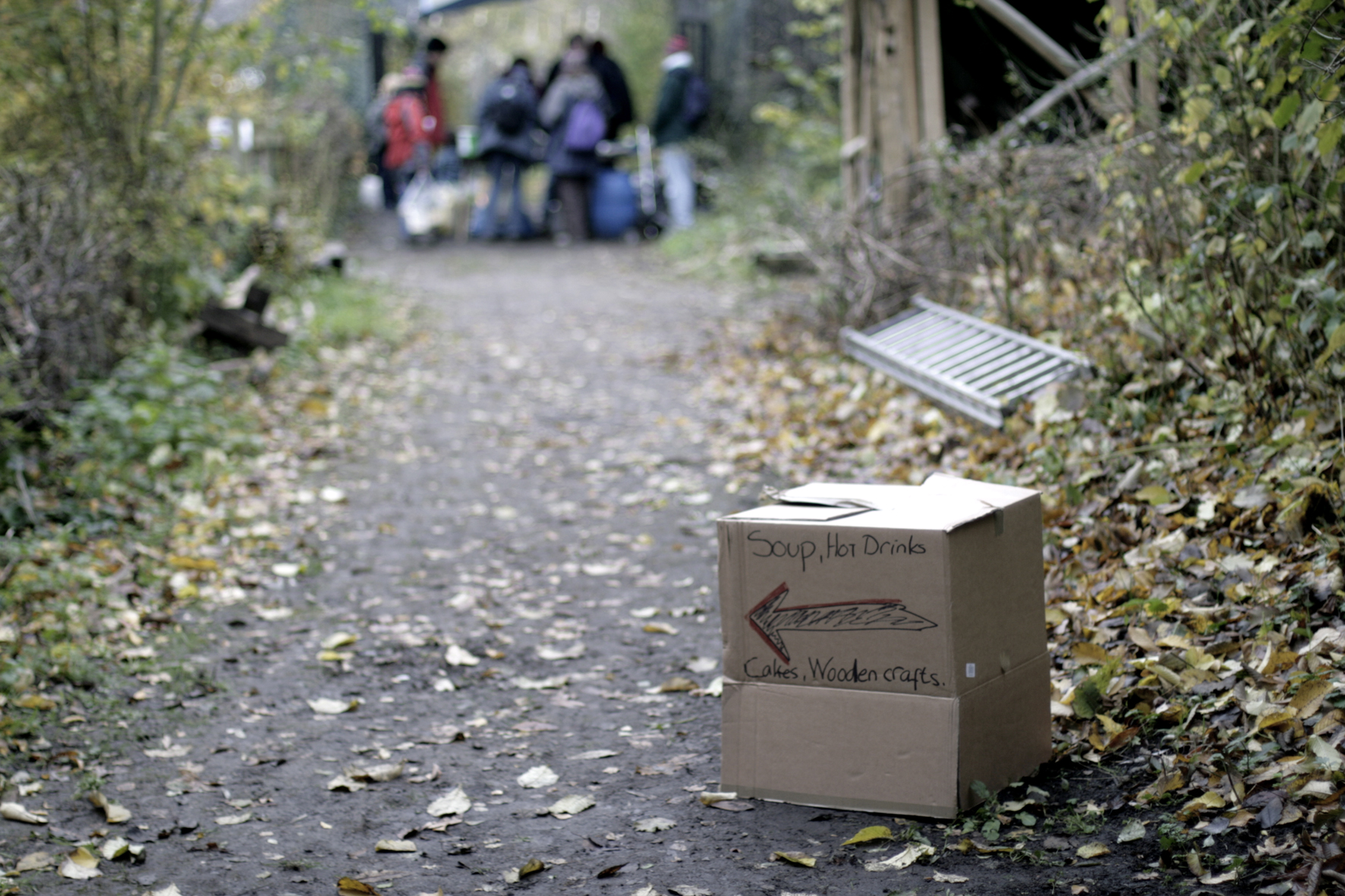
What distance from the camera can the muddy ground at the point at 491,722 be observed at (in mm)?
2752

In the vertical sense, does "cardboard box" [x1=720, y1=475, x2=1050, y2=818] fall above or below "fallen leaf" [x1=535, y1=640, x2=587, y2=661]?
above

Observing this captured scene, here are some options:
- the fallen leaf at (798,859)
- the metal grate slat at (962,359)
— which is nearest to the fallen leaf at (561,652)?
the fallen leaf at (798,859)

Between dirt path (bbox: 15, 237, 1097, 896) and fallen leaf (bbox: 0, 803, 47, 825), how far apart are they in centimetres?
7

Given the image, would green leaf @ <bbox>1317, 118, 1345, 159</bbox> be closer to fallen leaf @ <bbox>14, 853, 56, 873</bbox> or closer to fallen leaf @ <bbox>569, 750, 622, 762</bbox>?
fallen leaf @ <bbox>569, 750, 622, 762</bbox>

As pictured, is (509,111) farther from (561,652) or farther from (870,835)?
(870,835)

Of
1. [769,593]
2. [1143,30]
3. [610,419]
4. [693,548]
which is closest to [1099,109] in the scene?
[1143,30]

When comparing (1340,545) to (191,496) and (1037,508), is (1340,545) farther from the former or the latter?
(191,496)

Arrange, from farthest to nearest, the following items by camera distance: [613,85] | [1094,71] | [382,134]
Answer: [382,134] → [613,85] → [1094,71]

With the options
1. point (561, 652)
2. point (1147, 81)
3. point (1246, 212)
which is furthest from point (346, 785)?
point (1147, 81)

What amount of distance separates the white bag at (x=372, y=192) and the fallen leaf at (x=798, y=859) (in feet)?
51.6

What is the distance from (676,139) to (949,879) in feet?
42.6

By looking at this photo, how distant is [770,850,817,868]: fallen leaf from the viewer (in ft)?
8.73

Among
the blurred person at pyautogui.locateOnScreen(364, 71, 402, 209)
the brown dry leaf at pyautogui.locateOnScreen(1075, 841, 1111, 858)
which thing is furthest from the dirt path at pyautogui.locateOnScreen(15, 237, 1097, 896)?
the blurred person at pyautogui.locateOnScreen(364, 71, 402, 209)

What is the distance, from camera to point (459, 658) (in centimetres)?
418
